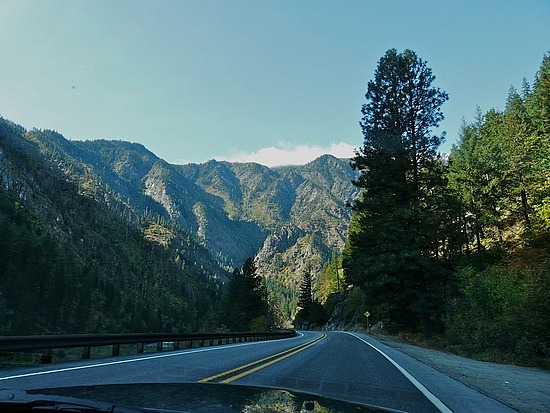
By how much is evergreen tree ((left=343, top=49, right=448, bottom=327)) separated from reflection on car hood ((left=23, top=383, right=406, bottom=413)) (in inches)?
819

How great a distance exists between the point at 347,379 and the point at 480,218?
3349cm

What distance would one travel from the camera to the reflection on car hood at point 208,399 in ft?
10.7

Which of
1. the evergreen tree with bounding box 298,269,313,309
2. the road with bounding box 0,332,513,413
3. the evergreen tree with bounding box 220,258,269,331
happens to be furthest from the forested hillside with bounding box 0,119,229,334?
the road with bounding box 0,332,513,413

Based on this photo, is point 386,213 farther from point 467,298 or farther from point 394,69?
point 394,69

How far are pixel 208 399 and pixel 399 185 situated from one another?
918 inches

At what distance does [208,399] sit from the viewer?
12.0 feet

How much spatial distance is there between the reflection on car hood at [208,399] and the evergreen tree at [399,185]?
2080 centimetres

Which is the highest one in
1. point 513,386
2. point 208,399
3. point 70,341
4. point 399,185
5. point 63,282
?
point 399,185

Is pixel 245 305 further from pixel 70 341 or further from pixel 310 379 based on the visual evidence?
pixel 310 379

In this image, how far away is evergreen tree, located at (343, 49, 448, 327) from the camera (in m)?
23.9

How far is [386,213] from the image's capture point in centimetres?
2584

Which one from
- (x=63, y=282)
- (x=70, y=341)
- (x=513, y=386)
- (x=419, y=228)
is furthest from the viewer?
(x=63, y=282)

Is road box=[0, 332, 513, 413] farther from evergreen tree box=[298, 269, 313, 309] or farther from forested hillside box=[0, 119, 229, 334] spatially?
evergreen tree box=[298, 269, 313, 309]

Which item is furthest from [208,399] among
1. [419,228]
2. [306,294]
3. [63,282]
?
[63,282]
